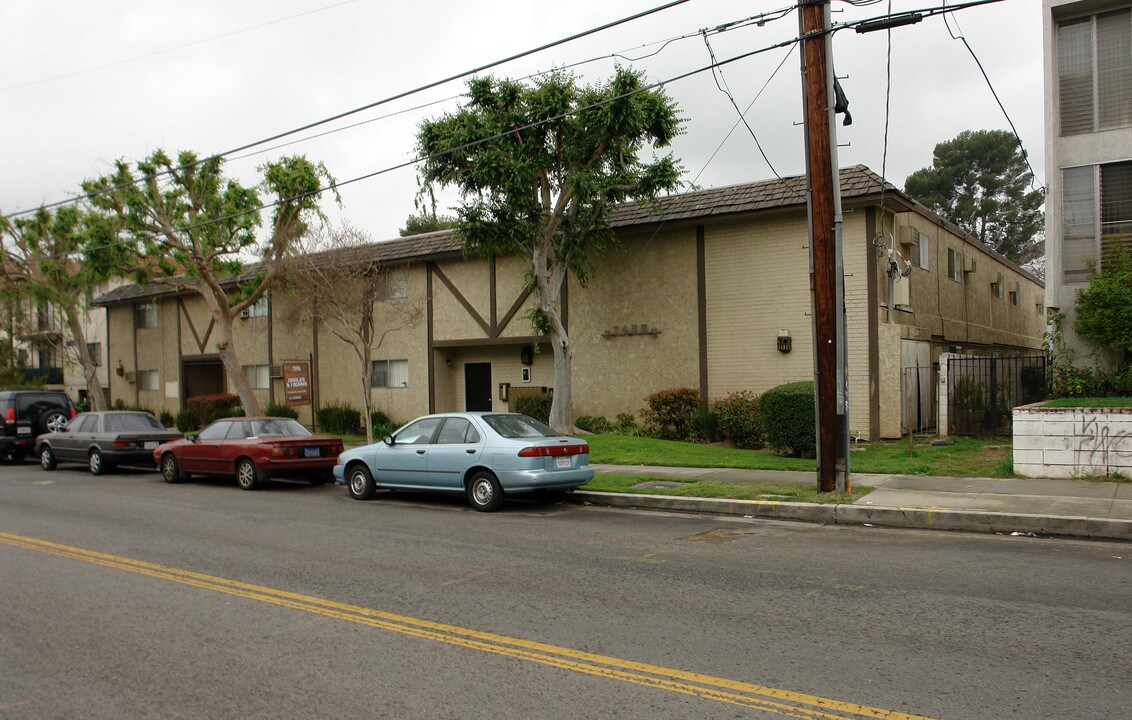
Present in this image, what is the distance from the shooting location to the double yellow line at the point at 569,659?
175 inches

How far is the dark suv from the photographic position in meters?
21.6

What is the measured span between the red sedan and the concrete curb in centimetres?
597

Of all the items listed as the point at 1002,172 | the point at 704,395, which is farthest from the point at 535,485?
the point at 1002,172

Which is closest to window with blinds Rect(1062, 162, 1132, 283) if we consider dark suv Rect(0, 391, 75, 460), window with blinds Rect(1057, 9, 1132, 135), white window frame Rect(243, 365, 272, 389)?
window with blinds Rect(1057, 9, 1132, 135)

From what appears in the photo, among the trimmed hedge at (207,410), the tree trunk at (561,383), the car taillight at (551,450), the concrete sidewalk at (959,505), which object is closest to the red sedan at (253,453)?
the concrete sidewalk at (959,505)

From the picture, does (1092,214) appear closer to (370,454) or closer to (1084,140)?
(1084,140)

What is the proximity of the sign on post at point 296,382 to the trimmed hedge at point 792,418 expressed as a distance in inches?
433

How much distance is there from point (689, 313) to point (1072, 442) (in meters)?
9.56

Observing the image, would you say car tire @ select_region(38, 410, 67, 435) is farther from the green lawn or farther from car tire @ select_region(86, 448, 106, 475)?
the green lawn

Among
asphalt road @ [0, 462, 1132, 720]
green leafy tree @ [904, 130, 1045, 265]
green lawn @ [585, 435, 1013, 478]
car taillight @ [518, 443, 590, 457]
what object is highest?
green leafy tree @ [904, 130, 1045, 265]

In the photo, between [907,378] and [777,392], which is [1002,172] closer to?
→ [907,378]

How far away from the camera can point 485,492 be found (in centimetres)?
1180

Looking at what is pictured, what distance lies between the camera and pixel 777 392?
51.5ft

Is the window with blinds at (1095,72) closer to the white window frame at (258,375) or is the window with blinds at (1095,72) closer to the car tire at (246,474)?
the car tire at (246,474)
